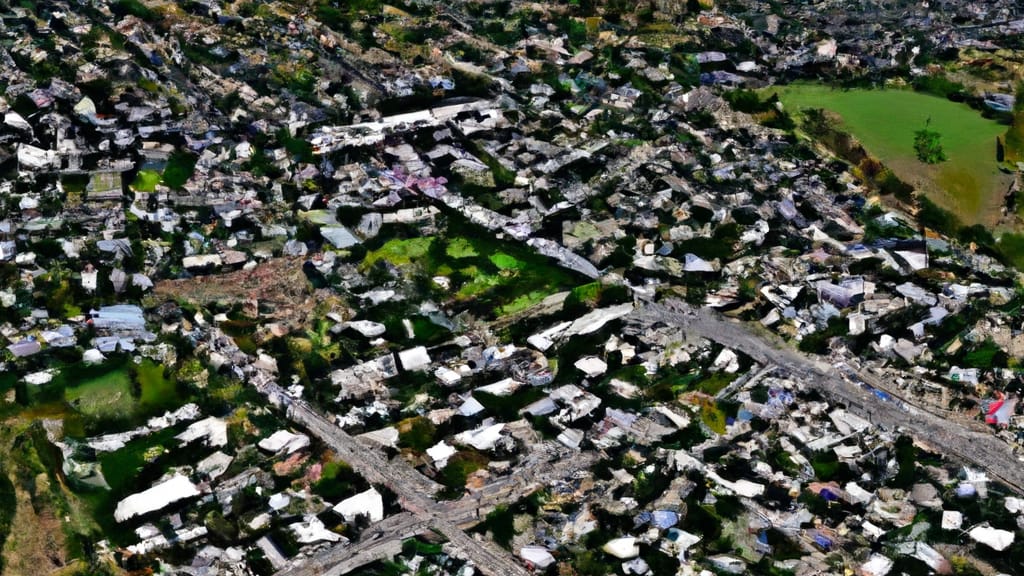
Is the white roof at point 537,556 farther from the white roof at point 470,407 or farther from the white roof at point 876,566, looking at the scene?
the white roof at point 876,566

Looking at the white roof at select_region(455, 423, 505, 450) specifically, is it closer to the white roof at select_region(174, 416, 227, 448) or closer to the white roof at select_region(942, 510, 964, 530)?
the white roof at select_region(174, 416, 227, 448)

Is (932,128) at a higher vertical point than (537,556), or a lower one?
higher

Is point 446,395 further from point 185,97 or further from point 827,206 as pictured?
point 185,97

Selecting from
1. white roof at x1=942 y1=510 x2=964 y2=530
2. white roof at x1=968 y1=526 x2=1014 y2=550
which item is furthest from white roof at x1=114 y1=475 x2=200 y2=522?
white roof at x1=968 y1=526 x2=1014 y2=550

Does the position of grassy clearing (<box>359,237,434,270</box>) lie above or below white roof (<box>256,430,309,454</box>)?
above

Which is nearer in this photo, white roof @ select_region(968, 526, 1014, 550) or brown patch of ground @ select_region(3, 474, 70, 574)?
brown patch of ground @ select_region(3, 474, 70, 574)

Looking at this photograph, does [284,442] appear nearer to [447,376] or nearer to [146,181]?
[447,376]

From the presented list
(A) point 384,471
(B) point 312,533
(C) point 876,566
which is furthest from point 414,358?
(C) point 876,566
